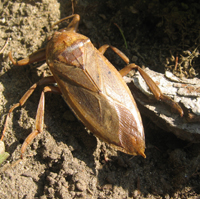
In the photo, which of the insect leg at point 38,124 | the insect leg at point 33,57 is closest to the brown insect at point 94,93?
the insect leg at point 38,124

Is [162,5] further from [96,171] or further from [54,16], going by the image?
[96,171]

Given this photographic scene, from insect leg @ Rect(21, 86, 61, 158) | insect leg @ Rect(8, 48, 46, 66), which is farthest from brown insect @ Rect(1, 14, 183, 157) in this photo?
insect leg @ Rect(8, 48, 46, 66)

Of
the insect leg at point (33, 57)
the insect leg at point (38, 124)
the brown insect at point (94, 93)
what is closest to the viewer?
the brown insect at point (94, 93)

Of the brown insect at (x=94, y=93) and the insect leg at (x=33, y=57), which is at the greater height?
the insect leg at (x=33, y=57)

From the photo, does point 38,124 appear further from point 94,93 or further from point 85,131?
point 94,93

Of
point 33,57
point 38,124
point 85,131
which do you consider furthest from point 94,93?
point 33,57

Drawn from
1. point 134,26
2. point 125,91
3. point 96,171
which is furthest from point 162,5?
point 96,171

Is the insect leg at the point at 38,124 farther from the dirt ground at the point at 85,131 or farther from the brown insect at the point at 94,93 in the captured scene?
the dirt ground at the point at 85,131
